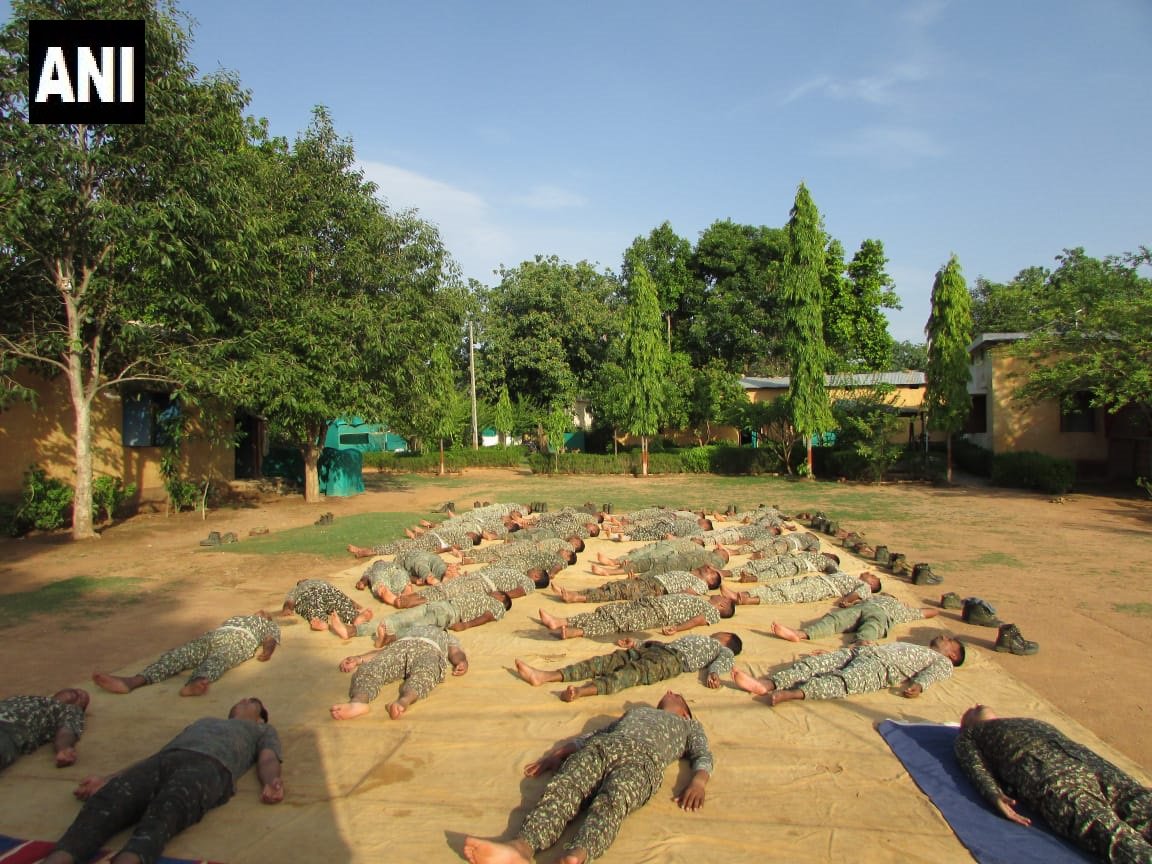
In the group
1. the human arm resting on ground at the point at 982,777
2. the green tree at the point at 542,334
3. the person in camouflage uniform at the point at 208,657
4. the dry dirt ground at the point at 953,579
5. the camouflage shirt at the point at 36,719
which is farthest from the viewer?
the green tree at the point at 542,334

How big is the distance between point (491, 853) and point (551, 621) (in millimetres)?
3499

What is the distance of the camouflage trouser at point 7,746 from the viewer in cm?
387

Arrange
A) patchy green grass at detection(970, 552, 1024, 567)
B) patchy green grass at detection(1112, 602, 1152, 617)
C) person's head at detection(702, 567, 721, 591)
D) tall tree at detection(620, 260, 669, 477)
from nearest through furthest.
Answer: patchy green grass at detection(1112, 602, 1152, 617) < person's head at detection(702, 567, 721, 591) < patchy green grass at detection(970, 552, 1024, 567) < tall tree at detection(620, 260, 669, 477)

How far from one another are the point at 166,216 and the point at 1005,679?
39.5 feet

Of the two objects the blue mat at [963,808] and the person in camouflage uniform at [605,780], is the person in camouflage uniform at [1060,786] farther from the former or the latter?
the person in camouflage uniform at [605,780]

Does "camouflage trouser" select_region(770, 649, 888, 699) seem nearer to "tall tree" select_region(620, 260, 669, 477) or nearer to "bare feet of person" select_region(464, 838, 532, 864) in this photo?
"bare feet of person" select_region(464, 838, 532, 864)

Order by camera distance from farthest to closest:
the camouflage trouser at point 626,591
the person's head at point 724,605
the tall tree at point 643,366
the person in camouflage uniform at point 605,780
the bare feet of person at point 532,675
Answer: the tall tree at point 643,366 < the camouflage trouser at point 626,591 < the person's head at point 724,605 < the bare feet of person at point 532,675 < the person in camouflage uniform at point 605,780

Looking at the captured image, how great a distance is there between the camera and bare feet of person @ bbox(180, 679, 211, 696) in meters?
4.95

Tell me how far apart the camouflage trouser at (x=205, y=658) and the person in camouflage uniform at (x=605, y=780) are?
277 centimetres

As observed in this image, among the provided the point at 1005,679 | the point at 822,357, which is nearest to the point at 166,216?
the point at 1005,679

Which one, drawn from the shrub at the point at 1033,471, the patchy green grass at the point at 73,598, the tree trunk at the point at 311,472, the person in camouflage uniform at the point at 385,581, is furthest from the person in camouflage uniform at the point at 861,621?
the tree trunk at the point at 311,472

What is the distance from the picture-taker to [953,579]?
9.03m

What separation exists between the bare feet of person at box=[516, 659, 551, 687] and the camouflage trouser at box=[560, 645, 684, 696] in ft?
0.51

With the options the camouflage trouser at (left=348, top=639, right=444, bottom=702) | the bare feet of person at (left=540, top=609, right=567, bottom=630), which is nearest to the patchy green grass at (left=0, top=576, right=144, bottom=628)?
the camouflage trouser at (left=348, top=639, right=444, bottom=702)
